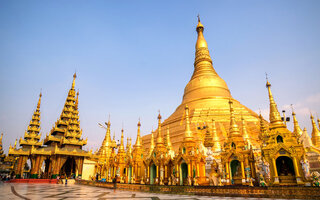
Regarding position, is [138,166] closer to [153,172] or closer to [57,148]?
[153,172]

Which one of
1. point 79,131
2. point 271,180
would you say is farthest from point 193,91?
point 271,180

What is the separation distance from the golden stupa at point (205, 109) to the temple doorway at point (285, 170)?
22.9ft

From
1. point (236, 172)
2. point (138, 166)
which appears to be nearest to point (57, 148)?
point (138, 166)

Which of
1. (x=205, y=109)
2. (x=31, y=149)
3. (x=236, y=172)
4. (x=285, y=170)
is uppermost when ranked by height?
(x=205, y=109)

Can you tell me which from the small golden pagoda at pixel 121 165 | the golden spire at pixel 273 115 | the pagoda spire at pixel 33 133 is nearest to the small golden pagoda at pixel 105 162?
the small golden pagoda at pixel 121 165

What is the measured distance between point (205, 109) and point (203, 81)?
26.6ft

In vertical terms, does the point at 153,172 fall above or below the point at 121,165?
below

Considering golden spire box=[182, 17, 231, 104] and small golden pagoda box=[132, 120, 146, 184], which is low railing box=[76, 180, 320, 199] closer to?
small golden pagoda box=[132, 120, 146, 184]

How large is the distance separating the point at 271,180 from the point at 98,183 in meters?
14.6

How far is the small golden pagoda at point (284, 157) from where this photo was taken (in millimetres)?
12867

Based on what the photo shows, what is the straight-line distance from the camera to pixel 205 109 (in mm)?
32562

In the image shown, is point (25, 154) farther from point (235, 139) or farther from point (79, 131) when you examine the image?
point (235, 139)

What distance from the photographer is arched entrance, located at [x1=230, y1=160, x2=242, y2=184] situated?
15.1 meters

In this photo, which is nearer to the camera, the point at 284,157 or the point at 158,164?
the point at 284,157
